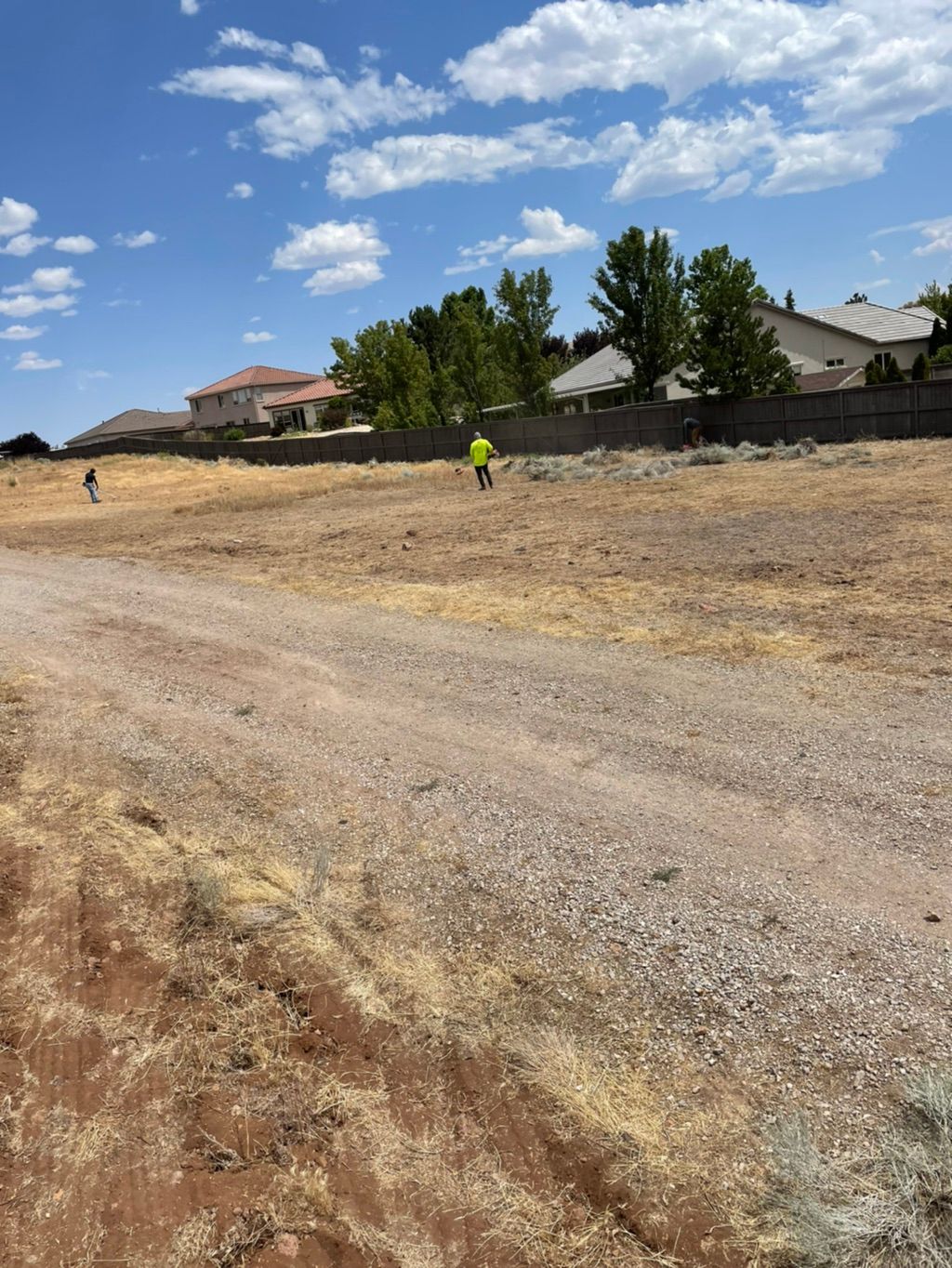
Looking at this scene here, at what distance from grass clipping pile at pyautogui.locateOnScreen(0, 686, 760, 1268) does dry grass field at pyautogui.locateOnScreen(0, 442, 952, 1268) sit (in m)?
0.01

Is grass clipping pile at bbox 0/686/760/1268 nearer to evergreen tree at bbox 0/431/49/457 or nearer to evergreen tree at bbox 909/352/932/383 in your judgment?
evergreen tree at bbox 909/352/932/383

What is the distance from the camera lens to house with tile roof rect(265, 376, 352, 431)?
7956cm

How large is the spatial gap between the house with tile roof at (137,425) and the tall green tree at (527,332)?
6080cm

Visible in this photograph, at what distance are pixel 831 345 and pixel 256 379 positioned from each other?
5951cm

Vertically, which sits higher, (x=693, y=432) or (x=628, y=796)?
(x=693, y=432)

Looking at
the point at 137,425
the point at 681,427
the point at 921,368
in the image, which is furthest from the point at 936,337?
the point at 137,425

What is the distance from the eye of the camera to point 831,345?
45156 mm

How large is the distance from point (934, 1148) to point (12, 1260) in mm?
3008

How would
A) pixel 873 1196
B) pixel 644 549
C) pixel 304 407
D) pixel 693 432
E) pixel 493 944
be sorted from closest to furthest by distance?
pixel 873 1196, pixel 493 944, pixel 644 549, pixel 693 432, pixel 304 407

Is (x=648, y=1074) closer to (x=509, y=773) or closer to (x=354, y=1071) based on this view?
(x=354, y=1071)

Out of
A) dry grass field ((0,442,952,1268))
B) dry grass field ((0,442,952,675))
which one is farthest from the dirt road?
dry grass field ((0,442,952,675))

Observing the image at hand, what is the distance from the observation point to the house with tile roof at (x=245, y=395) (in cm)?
8525

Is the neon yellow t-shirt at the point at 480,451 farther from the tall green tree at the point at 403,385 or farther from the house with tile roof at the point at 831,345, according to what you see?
the tall green tree at the point at 403,385

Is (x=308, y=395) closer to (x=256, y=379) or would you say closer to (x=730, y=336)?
(x=256, y=379)
